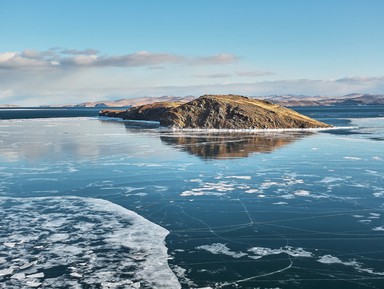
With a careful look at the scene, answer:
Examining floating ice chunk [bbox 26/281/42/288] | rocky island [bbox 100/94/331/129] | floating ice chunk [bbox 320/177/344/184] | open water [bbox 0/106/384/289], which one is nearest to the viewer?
floating ice chunk [bbox 26/281/42/288]

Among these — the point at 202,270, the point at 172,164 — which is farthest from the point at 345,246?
the point at 172,164

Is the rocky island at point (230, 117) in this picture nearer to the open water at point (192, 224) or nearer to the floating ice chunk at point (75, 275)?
the open water at point (192, 224)

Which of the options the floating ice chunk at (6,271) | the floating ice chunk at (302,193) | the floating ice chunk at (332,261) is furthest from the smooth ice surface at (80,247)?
the floating ice chunk at (302,193)

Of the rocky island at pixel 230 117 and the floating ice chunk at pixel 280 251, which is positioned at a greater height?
the rocky island at pixel 230 117

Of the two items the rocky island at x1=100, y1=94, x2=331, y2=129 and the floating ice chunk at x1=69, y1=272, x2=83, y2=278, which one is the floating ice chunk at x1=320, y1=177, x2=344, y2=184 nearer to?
the floating ice chunk at x1=69, y1=272, x2=83, y2=278

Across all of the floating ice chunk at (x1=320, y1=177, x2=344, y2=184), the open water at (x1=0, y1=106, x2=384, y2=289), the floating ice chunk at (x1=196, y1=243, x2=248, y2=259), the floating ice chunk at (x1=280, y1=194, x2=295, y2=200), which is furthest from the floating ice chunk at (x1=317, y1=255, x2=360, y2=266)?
the floating ice chunk at (x1=320, y1=177, x2=344, y2=184)

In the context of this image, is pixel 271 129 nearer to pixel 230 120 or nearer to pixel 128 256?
pixel 230 120

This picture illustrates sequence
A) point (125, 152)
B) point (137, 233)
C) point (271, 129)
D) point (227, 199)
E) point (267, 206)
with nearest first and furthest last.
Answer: point (137, 233), point (267, 206), point (227, 199), point (125, 152), point (271, 129)
